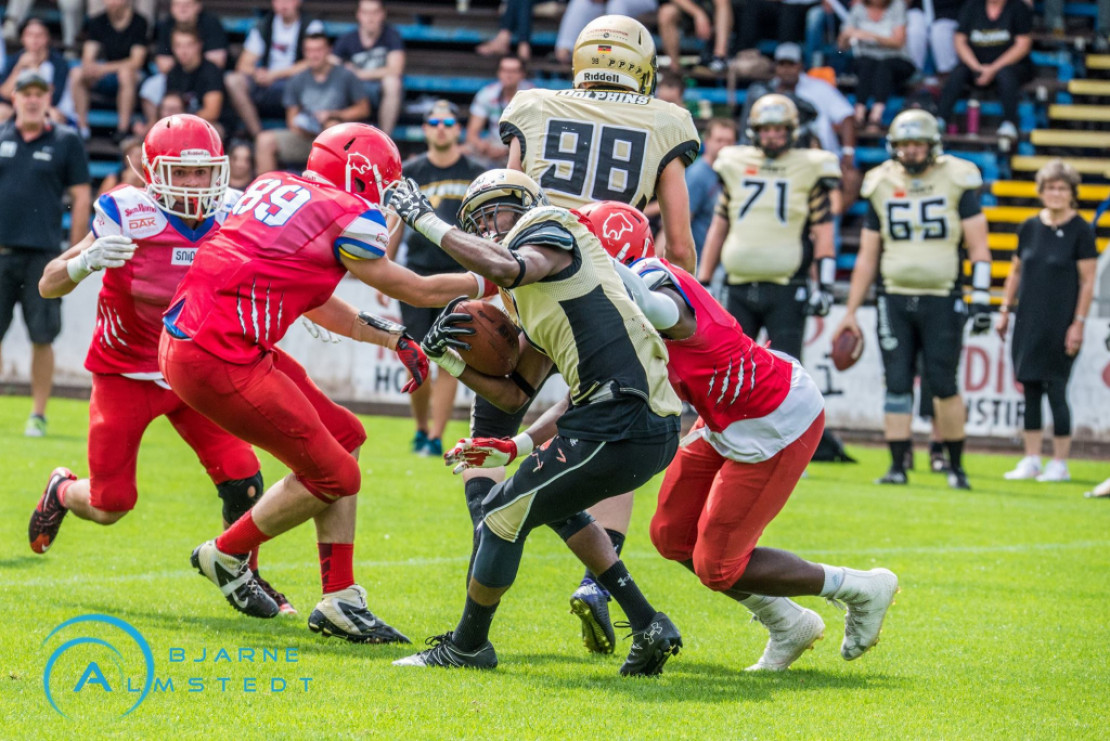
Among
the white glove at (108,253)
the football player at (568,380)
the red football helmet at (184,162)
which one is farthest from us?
the red football helmet at (184,162)

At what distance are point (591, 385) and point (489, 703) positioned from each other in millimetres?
1013

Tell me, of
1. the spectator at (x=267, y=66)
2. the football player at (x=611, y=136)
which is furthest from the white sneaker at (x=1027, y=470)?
the spectator at (x=267, y=66)

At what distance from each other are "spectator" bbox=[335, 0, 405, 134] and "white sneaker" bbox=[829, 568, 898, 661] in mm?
11454

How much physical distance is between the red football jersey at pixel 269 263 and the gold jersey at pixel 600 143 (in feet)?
3.42

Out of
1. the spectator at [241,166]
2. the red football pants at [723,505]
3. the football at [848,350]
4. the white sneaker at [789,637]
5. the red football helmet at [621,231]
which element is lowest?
the football at [848,350]

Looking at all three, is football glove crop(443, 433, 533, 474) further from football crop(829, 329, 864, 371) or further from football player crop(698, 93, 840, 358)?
football crop(829, 329, 864, 371)

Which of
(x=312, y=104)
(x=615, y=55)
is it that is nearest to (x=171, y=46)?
(x=312, y=104)

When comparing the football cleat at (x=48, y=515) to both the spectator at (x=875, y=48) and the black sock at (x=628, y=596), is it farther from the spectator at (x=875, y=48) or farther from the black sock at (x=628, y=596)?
the spectator at (x=875, y=48)

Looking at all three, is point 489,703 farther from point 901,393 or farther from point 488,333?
point 901,393

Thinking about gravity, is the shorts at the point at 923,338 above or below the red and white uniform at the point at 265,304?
below

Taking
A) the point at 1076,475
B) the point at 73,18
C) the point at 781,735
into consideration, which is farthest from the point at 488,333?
the point at 73,18

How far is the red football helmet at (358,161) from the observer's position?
198 inches

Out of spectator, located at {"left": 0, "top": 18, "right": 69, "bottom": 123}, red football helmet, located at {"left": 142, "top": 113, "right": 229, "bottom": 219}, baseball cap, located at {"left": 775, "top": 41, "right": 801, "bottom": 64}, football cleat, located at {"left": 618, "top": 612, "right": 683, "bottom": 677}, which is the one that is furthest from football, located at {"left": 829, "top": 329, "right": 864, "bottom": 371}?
spectator, located at {"left": 0, "top": 18, "right": 69, "bottom": 123}

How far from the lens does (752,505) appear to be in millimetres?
4719
